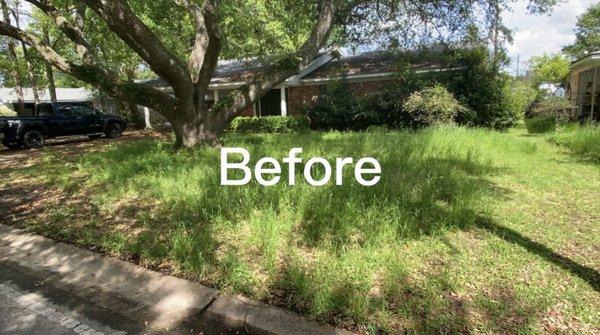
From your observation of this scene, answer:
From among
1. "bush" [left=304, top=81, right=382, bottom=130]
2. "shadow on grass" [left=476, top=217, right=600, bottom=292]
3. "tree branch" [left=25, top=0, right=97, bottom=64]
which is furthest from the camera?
"bush" [left=304, top=81, right=382, bottom=130]

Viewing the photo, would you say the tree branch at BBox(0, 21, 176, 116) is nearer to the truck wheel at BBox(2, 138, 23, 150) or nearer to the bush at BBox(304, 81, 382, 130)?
the truck wheel at BBox(2, 138, 23, 150)

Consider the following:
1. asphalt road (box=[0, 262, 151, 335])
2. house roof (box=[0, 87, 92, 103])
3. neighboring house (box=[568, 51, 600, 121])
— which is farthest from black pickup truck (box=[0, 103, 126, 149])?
house roof (box=[0, 87, 92, 103])

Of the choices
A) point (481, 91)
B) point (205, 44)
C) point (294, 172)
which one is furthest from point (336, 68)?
point (294, 172)

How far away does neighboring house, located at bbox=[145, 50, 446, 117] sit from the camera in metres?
16.9

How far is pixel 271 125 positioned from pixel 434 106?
7.21m

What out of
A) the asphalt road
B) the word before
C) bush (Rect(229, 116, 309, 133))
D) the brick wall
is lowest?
the asphalt road

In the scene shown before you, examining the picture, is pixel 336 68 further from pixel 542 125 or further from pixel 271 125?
pixel 542 125

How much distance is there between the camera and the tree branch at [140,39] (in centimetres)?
749

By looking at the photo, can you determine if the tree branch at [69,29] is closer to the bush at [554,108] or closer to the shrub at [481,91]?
the shrub at [481,91]

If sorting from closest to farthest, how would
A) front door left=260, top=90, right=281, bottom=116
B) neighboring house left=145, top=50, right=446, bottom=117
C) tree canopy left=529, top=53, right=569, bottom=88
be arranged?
neighboring house left=145, top=50, right=446, bottom=117
front door left=260, top=90, right=281, bottom=116
tree canopy left=529, top=53, right=569, bottom=88

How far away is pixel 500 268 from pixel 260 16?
15.6m

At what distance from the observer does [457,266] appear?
325 centimetres

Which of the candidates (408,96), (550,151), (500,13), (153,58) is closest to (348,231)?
(153,58)

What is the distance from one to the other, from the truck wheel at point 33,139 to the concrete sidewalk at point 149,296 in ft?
36.9
